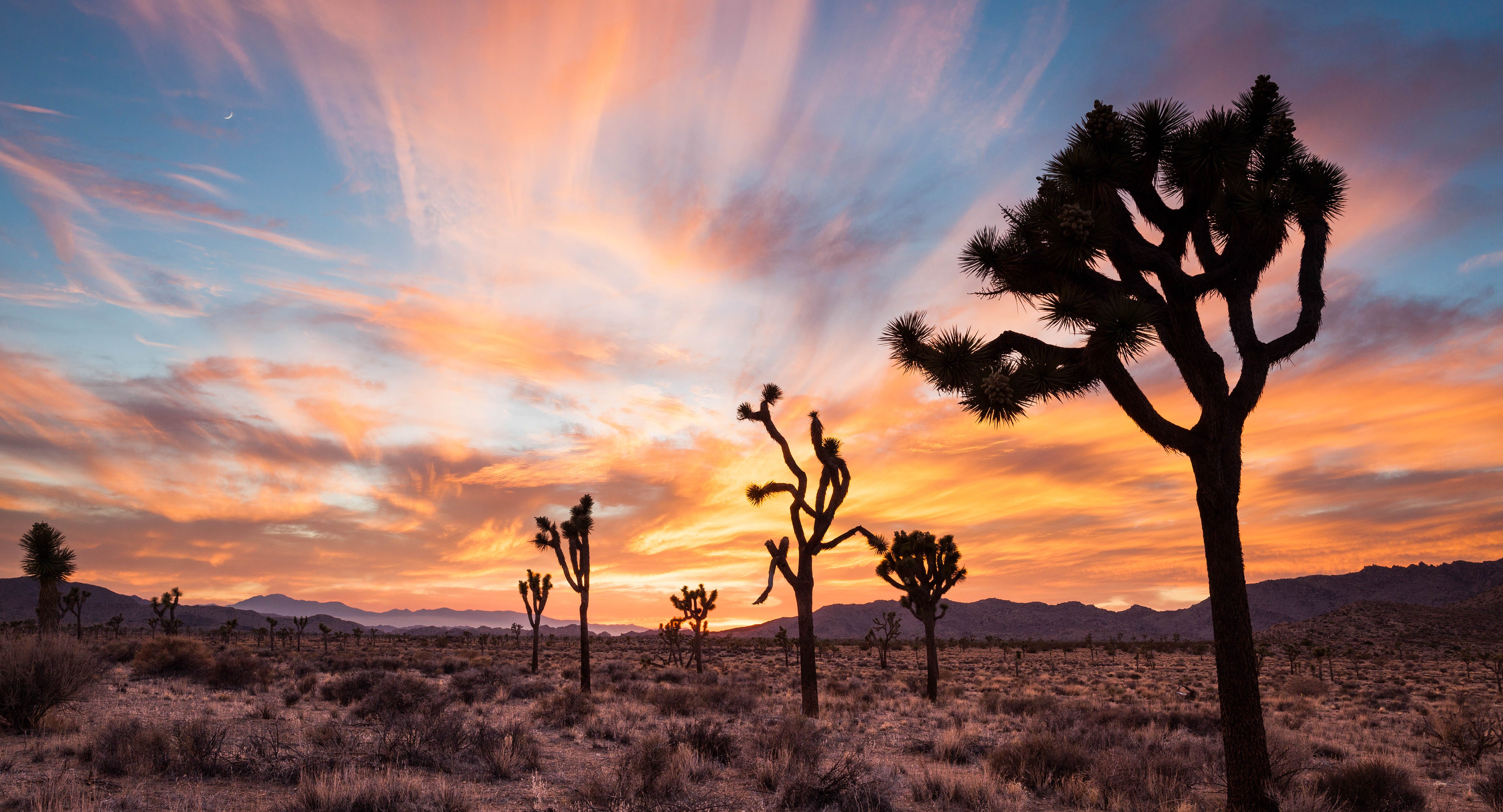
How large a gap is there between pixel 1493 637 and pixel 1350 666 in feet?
167

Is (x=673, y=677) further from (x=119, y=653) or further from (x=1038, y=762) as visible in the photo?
(x=1038, y=762)

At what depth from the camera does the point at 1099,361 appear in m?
8.77

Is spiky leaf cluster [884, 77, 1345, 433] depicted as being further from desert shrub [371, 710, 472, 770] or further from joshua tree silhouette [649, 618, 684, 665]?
joshua tree silhouette [649, 618, 684, 665]

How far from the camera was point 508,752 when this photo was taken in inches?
444

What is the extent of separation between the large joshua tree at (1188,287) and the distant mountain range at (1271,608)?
16146 centimetres

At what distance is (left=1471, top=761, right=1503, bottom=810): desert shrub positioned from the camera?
32.6 feet

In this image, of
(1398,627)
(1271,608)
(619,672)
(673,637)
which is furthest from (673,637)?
(1271,608)

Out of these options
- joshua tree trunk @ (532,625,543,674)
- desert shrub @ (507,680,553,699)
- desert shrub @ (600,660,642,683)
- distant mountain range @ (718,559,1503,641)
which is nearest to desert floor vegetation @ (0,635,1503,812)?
desert shrub @ (507,680,553,699)

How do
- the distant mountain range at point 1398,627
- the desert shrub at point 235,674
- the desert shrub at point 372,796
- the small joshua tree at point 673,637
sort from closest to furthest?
the desert shrub at point 372,796, the desert shrub at point 235,674, the small joshua tree at point 673,637, the distant mountain range at point 1398,627

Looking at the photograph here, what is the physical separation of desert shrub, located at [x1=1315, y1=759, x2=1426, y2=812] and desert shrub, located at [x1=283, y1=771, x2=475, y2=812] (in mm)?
11703

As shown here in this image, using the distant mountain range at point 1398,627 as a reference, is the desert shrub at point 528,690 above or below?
above

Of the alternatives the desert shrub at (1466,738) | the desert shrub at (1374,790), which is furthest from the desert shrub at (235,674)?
the desert shrub at (1466,738)

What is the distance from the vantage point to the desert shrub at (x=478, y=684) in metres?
21.4

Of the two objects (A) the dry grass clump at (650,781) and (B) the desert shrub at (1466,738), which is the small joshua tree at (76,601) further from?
(B) the desert shrub at (1466,738)
